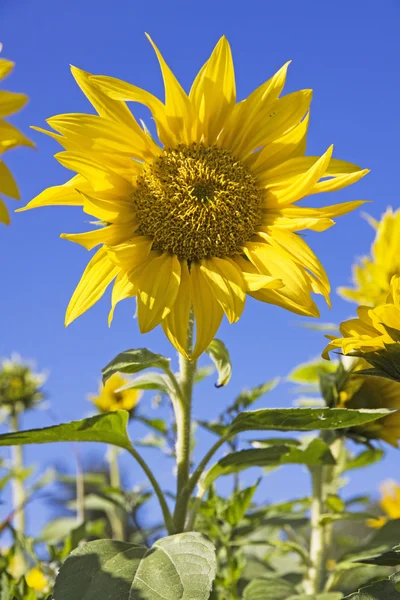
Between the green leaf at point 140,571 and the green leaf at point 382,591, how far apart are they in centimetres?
21

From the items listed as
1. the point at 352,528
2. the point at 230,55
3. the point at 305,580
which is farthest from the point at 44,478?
the point at 352,528

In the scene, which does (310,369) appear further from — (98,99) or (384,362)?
(98,99)

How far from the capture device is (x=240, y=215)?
1.59 metres

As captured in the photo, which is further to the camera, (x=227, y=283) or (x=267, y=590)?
(x=267, y=590)

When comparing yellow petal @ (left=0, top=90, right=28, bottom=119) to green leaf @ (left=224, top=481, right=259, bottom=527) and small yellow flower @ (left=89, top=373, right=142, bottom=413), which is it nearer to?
green leaf @ (left=224, top=481, right=259, bottom=527)

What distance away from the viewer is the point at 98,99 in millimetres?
1513

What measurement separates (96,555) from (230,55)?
0.98 m

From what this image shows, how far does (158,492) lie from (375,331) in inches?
20.2

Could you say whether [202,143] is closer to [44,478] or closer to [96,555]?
[96,555]

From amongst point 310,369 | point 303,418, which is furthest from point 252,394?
point 303,418

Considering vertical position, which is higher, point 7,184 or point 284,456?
point 7,184

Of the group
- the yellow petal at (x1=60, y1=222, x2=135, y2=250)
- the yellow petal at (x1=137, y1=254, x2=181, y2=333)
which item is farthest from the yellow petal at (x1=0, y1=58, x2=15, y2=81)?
the yellow petal at (x1=137, y1=254, x2=181, y2=333)

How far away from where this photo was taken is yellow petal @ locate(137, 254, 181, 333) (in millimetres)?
1413

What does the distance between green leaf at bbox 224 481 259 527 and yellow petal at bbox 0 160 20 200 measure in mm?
787
